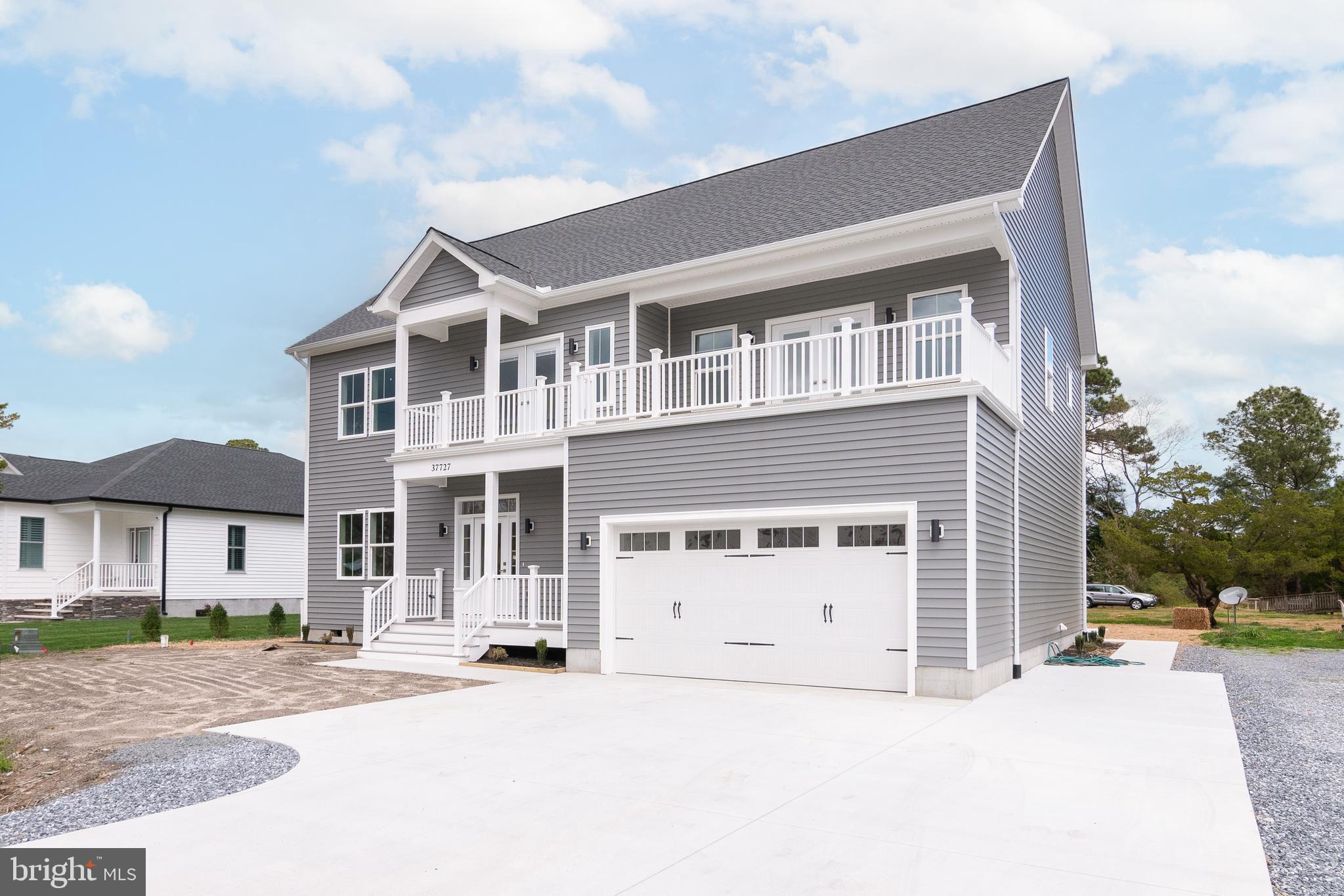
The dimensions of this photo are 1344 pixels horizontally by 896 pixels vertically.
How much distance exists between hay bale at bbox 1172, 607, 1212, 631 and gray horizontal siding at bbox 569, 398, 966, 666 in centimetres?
1708

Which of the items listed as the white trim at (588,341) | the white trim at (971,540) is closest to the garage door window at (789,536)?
the white trim at (971,540)

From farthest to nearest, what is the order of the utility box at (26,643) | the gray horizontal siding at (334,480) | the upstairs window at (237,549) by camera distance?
the upstairs window at (237,549) → the gray horizontal siding at (334,480) → the utility box at (26,643)

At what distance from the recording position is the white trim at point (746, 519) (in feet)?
34.4

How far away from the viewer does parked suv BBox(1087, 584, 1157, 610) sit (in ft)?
110

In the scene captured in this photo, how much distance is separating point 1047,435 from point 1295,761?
29.8 ft

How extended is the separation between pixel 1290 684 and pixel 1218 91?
20.5 m

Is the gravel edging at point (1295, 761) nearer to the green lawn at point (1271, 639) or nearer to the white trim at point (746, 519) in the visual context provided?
the white trim at point (746, 519)

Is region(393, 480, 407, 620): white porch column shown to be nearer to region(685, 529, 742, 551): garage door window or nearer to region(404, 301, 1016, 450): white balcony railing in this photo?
region(404, 301, 1016, 450): white balcony railing

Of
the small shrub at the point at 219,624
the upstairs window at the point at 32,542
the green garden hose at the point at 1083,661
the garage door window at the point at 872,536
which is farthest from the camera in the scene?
the upstairs window at the point at 32,542

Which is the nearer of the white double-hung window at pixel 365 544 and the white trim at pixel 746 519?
the white trim at pixel 746 519

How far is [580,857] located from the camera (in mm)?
4609

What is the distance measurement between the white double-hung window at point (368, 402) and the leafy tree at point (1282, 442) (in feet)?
148

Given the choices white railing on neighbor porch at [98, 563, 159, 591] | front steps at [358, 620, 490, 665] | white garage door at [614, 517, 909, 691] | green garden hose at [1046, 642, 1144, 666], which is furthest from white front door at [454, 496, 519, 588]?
white railing on neighbor porch at [98, 563, 159, 591]

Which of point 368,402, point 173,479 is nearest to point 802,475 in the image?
point 368,402
